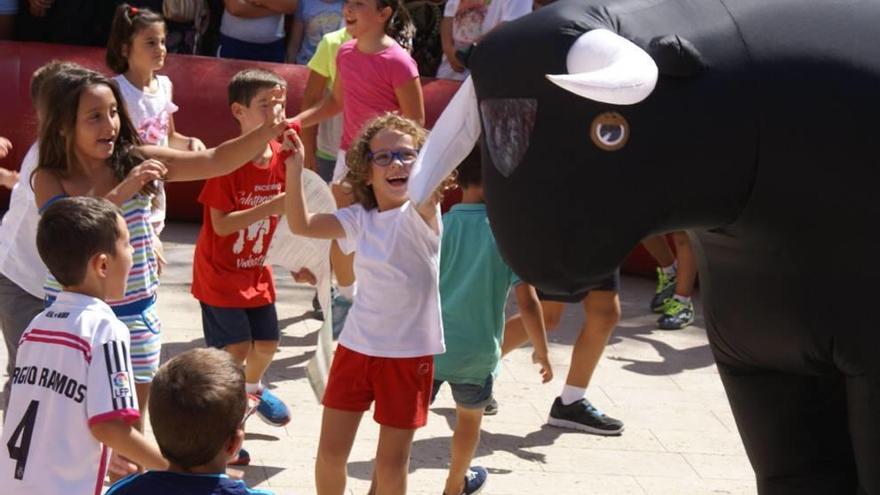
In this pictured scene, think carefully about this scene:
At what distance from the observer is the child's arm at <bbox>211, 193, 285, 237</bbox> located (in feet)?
17.8

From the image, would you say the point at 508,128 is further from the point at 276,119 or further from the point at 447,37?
the point at 447,37

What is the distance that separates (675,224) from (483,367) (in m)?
1.82

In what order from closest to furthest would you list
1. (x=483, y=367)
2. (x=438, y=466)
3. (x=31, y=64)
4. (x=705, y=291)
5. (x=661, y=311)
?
1. (x=705, y=291)
2. (x=483, y=367)
3. (x=438, y=466)
4. (x=661, y=311)
5. (x=31, y=64)

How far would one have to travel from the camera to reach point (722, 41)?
347 centimetres

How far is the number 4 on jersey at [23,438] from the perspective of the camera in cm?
370

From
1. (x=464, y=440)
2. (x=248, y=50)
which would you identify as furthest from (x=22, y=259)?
(x=248, y=50)

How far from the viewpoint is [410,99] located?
7352mm

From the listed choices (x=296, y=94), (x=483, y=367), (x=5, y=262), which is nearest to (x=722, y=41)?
(x=483, y=367)

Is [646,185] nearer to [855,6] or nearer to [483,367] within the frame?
[855,6]

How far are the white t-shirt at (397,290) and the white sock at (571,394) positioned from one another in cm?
171

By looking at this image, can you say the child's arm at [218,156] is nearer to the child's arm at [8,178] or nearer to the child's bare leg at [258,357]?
the child's arm at [8,178]

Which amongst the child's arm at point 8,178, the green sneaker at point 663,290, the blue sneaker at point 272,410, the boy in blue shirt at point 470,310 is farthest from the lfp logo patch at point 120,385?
the green sneaker at point 663,290

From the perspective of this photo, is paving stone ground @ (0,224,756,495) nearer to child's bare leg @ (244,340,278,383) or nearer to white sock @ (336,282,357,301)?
child's bare leg @ (244,340,278,383)

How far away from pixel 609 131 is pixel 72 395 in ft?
4.71
